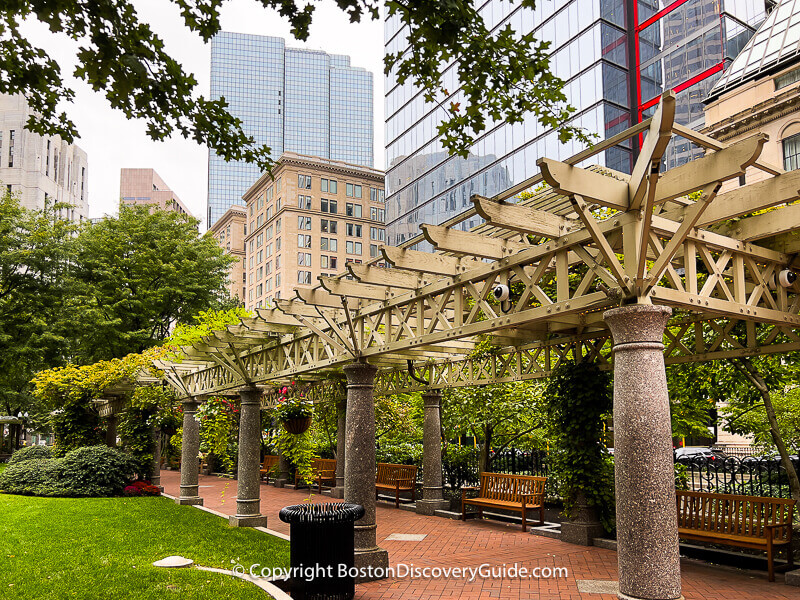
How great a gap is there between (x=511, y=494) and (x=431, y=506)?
2.52 metres

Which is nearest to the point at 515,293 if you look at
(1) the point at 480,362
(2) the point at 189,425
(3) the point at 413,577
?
(1) the point at 480,362

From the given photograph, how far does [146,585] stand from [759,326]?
29.5 feet

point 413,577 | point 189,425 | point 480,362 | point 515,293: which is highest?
point 515,293

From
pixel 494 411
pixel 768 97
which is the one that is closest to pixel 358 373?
pixel 494 411

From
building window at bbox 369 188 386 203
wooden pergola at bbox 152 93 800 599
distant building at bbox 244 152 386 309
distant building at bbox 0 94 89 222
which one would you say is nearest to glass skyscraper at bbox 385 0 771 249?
A: wooden pergola at bbox 152 93 800 599

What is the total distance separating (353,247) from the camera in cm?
7581

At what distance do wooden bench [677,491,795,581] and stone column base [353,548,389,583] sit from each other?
414 centimetres

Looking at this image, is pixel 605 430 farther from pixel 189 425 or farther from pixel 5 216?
pixel 5 216

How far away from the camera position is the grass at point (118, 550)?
737cm

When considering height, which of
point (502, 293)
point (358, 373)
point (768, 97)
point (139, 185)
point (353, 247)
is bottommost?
point (358, 373)

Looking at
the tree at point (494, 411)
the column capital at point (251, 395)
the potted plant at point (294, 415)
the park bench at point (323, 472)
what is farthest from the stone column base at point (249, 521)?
the park bench at point (323, 472)

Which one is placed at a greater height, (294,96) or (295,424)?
(294,96)

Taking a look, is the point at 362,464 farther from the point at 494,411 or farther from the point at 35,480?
the point at 35,480

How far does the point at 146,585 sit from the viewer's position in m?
7.54
